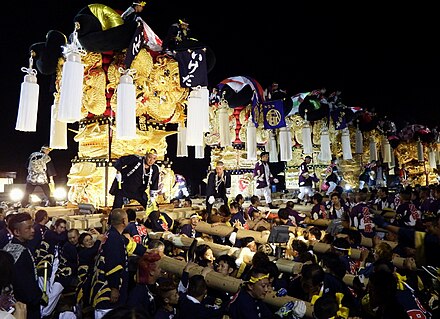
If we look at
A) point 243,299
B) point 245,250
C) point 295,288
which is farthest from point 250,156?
point 243,299

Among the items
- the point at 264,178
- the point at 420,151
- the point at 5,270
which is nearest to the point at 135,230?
the point at 5,270

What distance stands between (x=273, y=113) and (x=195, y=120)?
6.68 m

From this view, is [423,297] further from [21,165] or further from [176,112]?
[21,165]

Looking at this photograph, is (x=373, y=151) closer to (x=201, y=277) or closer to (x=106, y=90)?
(x=106, y=90)

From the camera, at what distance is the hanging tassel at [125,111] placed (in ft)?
21.0

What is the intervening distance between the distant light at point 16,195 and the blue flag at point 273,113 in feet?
27.4

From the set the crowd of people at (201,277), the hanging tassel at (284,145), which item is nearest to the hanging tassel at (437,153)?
the hanging tassel at (284,145)

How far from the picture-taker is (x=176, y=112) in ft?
29.5

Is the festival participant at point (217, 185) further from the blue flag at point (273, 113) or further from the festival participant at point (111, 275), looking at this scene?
the festival participant at point (111, 275)

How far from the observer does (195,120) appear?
24.7ft

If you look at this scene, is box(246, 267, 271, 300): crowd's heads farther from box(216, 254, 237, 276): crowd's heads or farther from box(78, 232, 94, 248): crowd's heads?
box(78, 232, 94, 248): crowd's heads

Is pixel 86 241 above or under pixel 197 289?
above

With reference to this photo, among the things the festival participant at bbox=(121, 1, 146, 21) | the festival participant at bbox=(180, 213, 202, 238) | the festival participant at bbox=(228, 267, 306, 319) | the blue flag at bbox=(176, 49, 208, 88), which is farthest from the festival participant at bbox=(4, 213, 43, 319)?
the festival participant at bbox=(121, 1, 146, 21)

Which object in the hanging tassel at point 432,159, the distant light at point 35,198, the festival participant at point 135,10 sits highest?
the festival participant at point 135,10
